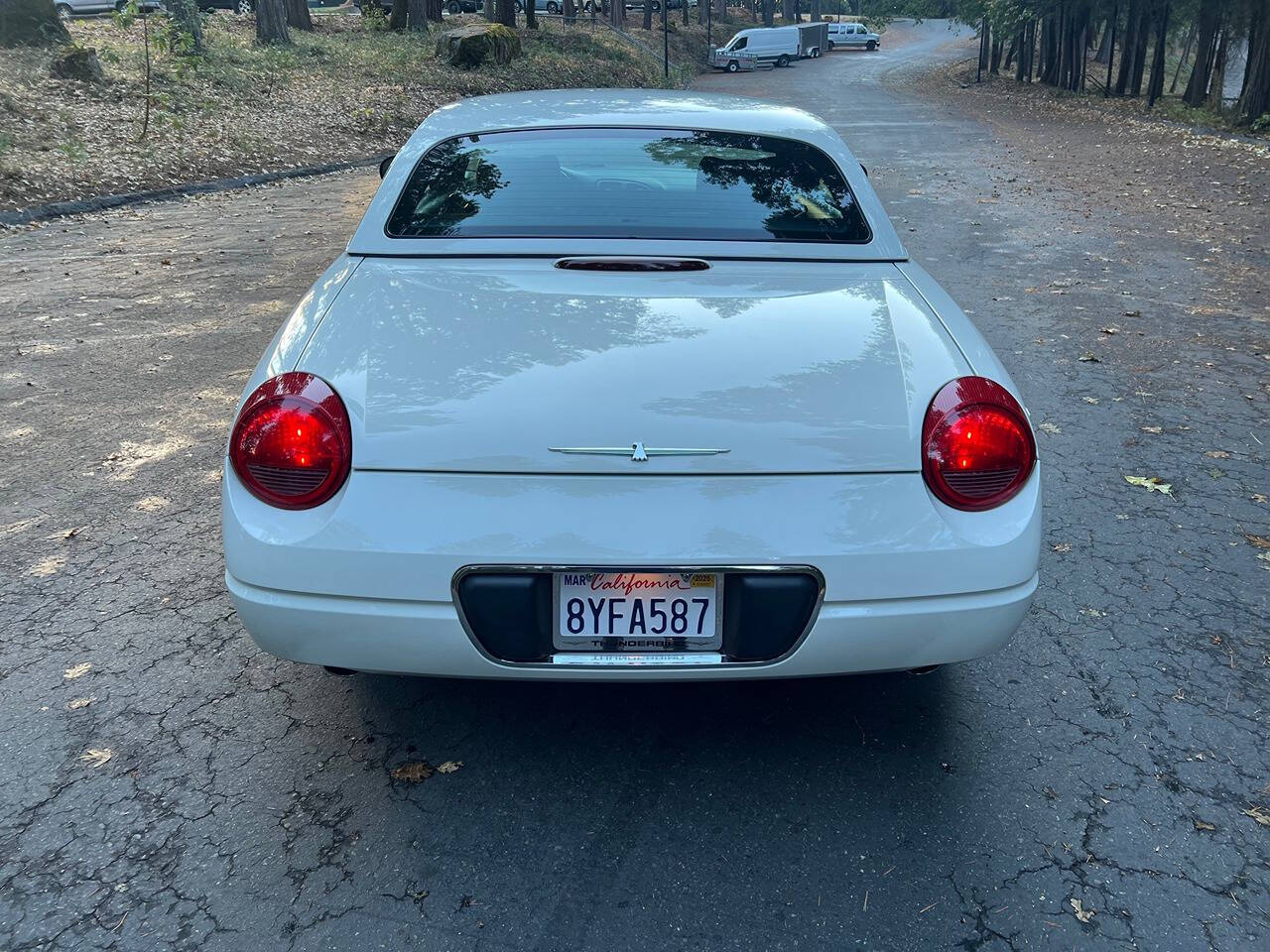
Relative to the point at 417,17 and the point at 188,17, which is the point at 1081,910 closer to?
the point at 188,17

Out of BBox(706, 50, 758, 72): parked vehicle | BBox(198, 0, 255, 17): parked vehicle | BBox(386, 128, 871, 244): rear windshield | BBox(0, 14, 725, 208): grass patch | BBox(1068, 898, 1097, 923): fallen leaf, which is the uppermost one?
BBox(198, 0, 255, 17): parked vehicle

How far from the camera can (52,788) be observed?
104 inches

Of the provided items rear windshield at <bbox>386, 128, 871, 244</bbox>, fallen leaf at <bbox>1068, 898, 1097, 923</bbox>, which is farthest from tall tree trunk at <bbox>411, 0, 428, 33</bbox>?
fallen leaf at <bbox>1068, 898, 1097, 923</bbox>

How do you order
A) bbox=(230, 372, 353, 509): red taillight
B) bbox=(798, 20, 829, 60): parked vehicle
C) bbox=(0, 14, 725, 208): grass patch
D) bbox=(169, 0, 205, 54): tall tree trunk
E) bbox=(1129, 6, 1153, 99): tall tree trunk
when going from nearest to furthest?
bbox=(230, 372, 353, 509): red taillight → bbox=(0, 14, 725, 208): grass patch → bbox=(169, 0, 205, 54): tall tree trunk → bbox=(1129, 6, 1153, 99): tall tree trunk → bbox=(798, 20, 829, 60): parked vehicle

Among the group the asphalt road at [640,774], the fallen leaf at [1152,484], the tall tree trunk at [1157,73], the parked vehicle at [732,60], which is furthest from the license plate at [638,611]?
the parked vehicle at [732,60]

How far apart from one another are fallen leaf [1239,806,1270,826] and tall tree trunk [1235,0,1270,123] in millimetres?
21647

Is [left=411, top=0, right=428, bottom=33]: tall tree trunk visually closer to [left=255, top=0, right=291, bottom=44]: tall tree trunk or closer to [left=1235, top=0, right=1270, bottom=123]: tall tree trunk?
[left=255, top=0, right=291, bottom=44]: tall tree trunk

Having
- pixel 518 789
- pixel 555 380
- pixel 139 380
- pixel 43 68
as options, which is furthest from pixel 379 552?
pixel 43 68

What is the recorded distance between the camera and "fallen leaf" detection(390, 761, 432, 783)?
8.74 feet

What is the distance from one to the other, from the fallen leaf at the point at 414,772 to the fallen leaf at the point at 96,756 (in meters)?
0.78

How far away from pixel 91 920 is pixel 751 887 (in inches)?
56.1

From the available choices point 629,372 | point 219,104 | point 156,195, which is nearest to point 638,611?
point 629,372

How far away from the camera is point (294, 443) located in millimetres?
2354

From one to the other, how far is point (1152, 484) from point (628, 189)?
9.04 ft
